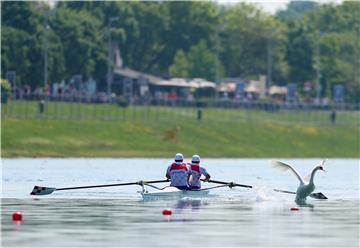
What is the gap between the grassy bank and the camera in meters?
138

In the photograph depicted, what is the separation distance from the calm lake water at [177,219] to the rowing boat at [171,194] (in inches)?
18.1

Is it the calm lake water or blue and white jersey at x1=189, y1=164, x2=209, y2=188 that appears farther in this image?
blue and white jersey at x1=189, y1=164, x2=209, y2=188

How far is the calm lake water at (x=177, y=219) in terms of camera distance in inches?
1764

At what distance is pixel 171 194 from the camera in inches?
2581

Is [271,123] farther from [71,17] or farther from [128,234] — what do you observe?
[128,234]

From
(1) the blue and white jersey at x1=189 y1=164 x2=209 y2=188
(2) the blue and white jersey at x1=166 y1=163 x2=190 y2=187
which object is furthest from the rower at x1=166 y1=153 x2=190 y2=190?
(1) the blue and white jersey at x1=189 y1=164 x2=209 y2=188

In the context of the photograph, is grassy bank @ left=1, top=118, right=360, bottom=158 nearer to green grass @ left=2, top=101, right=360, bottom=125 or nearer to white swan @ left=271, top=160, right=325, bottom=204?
green grass @ left=2, top=101, right=360, bottom=125

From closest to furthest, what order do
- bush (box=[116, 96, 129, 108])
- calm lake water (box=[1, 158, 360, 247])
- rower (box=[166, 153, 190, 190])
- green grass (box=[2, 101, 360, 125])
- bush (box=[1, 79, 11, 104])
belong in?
1. calm lake water (box=[1, 158, 360, 247])
2. rower (box=[166, 153, 190, 190])
3. bush (box=[1, 79, 11, 104])
4. green grass (box=[2, 101, 360, 125])
5. bush (box=[116, 96, 129, 108])

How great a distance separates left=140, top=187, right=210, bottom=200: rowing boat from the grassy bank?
65.6 m

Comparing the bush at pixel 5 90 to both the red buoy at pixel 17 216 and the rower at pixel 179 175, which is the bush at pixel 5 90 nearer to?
the rower at pixel 179 175

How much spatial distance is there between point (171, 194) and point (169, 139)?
8645cm

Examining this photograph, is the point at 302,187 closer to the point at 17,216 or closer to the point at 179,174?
the point at 179,174

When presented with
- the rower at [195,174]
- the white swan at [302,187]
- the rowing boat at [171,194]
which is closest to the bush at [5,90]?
the rower at [195,174]

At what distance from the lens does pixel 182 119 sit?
545ft
